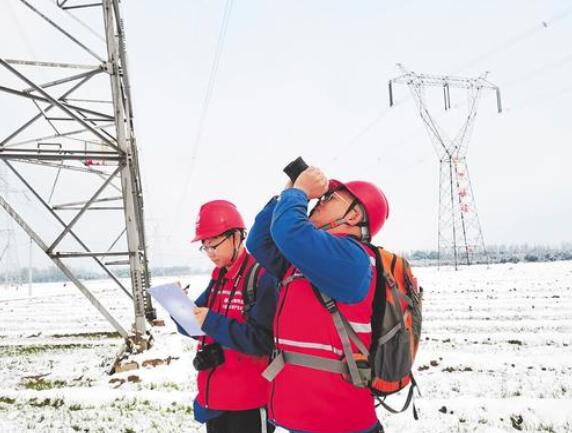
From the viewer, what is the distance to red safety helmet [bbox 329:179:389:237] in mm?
1973

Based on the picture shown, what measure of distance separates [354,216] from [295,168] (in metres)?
0.36

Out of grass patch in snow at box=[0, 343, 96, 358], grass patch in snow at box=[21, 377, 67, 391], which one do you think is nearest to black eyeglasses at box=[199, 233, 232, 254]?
grass patch in snow at box=[21, 377, 67, 391]

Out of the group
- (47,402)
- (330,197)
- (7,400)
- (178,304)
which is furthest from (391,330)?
(7,400)

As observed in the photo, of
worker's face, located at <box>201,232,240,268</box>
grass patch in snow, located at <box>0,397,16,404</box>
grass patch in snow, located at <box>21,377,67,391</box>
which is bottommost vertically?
grass patch in snow, located at <box>21,377,67,391</box>

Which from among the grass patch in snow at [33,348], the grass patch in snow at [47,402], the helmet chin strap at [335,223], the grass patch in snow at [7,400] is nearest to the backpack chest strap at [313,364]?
the helmet chin strap at [335,223]

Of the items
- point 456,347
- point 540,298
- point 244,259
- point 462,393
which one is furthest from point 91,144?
point 540,298

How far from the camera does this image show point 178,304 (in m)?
2.31

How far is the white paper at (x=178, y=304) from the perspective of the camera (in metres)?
2.24

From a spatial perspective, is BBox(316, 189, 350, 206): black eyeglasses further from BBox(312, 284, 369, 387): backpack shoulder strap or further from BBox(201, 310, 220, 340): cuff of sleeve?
BBox(201, 310, 220, 340): cuff of sleeve

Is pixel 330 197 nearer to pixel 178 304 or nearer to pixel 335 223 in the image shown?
pixel 335 223

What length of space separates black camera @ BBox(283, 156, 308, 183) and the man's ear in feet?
1.02

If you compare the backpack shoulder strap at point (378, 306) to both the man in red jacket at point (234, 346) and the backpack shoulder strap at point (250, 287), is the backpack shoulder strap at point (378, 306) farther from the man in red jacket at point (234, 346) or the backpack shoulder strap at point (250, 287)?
the backpack shoulder strap at point (250, 287)

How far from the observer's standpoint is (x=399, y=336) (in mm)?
1780

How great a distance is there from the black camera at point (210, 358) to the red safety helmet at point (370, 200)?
Answer: 47.2 inches
